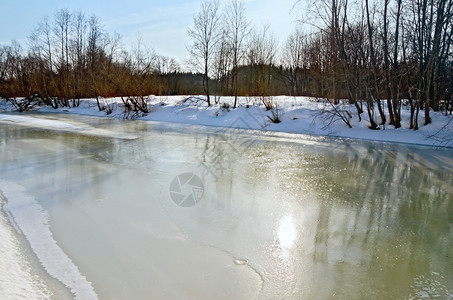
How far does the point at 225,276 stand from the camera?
9.16 ft

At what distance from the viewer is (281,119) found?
584 inches

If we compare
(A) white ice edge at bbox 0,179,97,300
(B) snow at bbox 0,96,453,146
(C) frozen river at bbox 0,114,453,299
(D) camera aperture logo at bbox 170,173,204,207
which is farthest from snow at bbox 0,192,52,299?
(B) snow at bbox 0,96,453,146

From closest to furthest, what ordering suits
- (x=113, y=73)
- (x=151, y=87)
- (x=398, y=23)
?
(x=398, y=23), (x=113, y=73), (x=151, y=87)

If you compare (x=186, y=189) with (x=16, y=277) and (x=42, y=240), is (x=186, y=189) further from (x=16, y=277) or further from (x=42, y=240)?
(x=16, y=277)

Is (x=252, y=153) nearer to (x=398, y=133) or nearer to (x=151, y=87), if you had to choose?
(x=398, y=133)

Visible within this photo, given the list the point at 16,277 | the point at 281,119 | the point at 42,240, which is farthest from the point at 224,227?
the point at 281,119

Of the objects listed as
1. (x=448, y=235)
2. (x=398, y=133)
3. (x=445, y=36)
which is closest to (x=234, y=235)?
(x=448, y=235)

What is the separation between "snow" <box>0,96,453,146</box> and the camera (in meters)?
11.3

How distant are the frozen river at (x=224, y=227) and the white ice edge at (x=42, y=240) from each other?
1 centimetres

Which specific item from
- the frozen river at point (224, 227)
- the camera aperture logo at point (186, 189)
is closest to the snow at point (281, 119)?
the frozen river at point (224, 227)

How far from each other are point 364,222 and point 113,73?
18210 mm

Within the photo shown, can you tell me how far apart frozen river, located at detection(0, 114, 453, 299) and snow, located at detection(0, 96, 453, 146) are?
4190mm

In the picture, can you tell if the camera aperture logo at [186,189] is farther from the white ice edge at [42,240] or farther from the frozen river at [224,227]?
the white ice edge at [42,240]

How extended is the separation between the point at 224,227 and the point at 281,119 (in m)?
11.6
